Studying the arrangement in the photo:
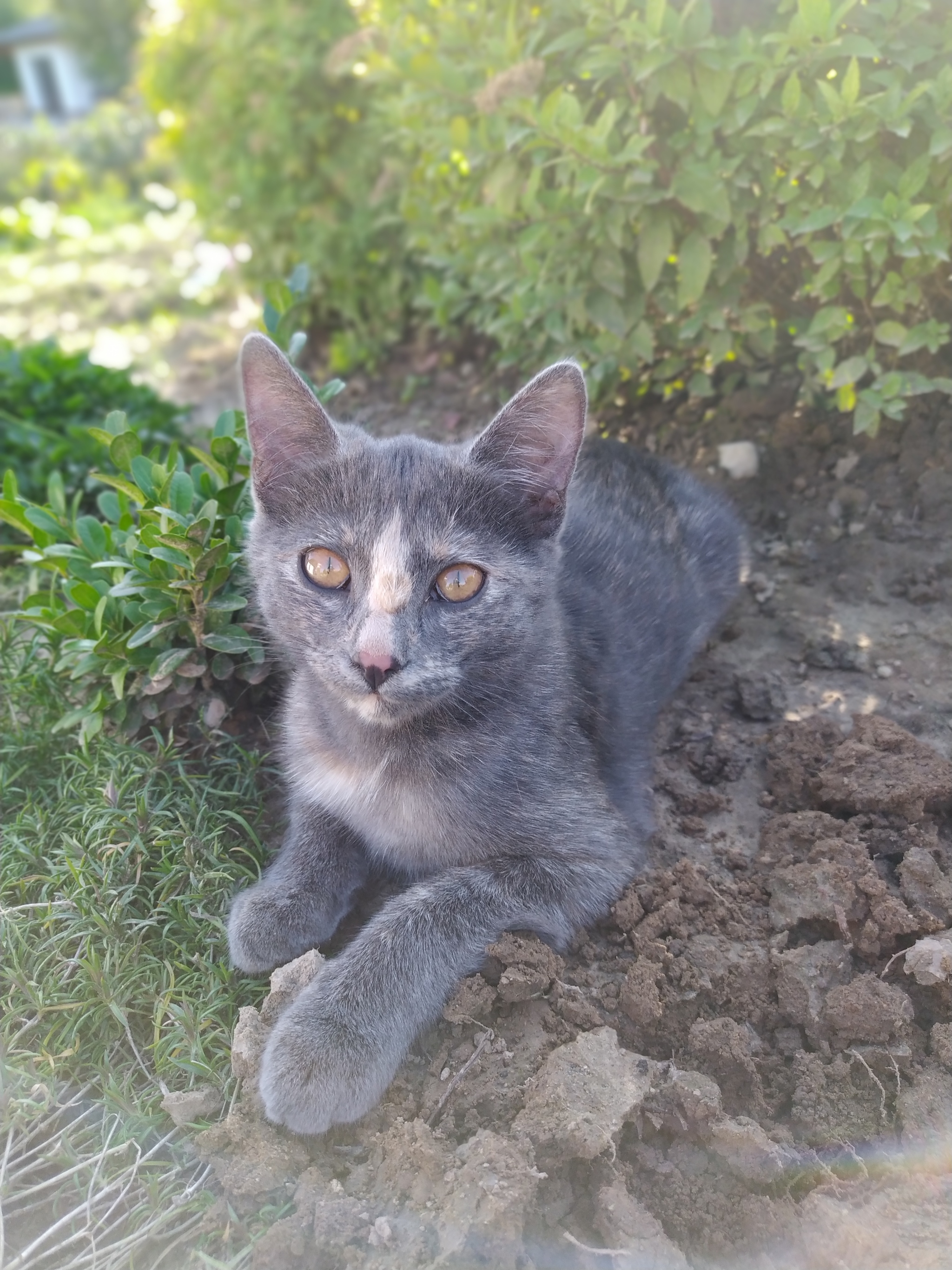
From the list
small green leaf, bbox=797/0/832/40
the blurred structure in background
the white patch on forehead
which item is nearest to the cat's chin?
the white patch on forehead

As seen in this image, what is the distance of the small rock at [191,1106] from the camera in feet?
6.43

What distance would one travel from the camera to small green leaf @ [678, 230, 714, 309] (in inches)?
128

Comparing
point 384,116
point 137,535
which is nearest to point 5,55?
point 384,116

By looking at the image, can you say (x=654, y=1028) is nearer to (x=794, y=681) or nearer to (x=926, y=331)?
(x=794, y=681)

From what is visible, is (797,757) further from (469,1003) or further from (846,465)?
(846,465)

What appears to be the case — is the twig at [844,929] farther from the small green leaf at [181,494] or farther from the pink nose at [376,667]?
the small green leaf at [181,494]

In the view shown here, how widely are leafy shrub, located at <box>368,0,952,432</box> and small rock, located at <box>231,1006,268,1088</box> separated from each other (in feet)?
8.61

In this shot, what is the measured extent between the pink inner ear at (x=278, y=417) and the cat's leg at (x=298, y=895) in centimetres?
90

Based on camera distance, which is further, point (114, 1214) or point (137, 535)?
point (137, 535)

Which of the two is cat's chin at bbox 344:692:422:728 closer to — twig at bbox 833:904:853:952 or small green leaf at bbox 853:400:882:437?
twig at bbox 833:904:853:952

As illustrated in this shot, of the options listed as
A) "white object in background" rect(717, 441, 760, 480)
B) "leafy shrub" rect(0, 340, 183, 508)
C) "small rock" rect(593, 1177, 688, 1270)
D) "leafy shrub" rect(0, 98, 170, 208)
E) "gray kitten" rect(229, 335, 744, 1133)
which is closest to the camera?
"small rock" rect(593, 1177, 688, 1270)

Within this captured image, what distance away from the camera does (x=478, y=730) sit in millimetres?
2275

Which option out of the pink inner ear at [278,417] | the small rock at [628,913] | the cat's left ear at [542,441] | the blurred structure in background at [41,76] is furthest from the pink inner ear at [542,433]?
the blurred structure in background at [41,76]

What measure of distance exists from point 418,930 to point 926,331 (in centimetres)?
244
